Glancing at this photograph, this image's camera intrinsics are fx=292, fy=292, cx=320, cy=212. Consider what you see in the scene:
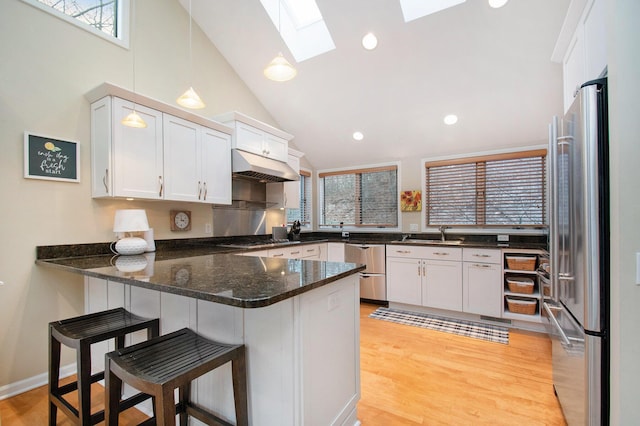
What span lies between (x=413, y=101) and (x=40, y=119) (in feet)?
12.2

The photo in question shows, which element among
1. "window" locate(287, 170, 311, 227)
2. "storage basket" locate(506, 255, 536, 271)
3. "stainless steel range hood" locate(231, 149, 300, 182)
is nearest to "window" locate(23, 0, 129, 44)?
"stainless steel range hood" locate(231, 149, 300, 182)

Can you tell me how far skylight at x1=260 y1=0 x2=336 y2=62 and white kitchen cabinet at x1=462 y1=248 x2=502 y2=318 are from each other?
2.99m

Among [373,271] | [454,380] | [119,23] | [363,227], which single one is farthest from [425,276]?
[119,23]

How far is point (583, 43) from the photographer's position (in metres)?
1.82

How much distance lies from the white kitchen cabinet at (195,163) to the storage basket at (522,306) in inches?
134

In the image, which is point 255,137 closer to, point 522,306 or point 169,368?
point 169,368

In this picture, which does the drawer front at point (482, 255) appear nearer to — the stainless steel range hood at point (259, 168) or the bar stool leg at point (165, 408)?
the stainless steel range hood at point (259, 168)

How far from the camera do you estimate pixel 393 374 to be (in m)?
2.29

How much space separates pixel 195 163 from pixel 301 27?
2141mm

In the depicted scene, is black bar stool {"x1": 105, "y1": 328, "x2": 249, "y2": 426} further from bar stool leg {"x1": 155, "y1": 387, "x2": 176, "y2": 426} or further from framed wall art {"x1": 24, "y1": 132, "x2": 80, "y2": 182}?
framed wall art {"x1": 24, "y1": 132, "x2": 80, "y2": 182}

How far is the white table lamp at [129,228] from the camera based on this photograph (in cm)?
239

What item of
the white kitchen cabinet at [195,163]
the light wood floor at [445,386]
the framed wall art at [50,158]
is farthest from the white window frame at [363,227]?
the framed wall art at [50,158]

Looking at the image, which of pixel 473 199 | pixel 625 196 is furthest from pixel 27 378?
pixel 473 199

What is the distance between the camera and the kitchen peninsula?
1.25 metres
